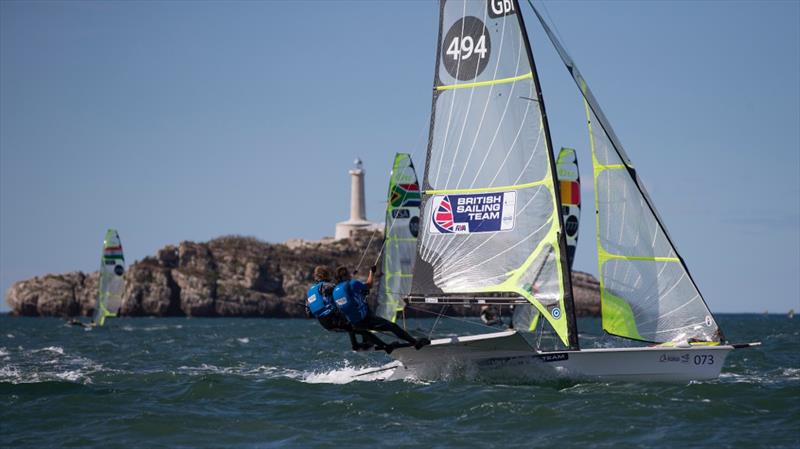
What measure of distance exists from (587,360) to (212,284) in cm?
10149

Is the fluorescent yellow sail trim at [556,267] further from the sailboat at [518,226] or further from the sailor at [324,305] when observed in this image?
the sailor at [324,305]

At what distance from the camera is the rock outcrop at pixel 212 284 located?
388 ft

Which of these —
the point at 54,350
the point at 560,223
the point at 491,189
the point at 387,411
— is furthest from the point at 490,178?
the point at 54,350

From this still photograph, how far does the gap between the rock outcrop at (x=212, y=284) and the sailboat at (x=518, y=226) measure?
306 ft

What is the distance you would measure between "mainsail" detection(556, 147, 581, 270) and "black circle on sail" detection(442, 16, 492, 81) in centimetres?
1783

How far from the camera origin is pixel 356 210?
124 meters

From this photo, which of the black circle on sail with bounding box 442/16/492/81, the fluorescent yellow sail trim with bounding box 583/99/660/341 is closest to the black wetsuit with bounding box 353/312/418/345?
the fluorescent yellow sail trim with bounding box 583/99/660/341

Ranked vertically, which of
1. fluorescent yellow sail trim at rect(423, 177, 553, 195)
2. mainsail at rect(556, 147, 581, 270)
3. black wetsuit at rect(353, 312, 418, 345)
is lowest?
black wetsuit at rect(353, 312, 418, 345)

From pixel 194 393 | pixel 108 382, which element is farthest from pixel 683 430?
pixel 108 382

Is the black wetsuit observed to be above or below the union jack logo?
below

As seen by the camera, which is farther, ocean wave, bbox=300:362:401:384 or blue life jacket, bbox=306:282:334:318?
ocean wave, bbox=300:362:401:384

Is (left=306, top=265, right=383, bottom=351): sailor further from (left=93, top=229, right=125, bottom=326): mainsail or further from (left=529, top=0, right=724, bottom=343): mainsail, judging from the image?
(left=93, top=229, right=125, bottom=326): mainsail

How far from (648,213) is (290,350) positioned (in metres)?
20.8

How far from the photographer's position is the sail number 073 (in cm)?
2230
